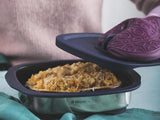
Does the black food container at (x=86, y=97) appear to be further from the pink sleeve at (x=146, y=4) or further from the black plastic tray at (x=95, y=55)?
the pink sleeve at (x=146, y=4)

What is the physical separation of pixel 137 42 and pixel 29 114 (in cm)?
29

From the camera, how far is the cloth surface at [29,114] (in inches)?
20.6

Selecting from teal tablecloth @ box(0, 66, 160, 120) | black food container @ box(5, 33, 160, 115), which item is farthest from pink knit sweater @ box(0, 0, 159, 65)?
black food container @ box(5, 33, 160, 115)

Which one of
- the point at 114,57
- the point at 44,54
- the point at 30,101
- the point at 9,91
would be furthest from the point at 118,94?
the point at 44,54

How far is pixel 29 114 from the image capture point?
0.53 m

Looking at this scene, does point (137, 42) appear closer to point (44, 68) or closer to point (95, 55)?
point (95, 55)

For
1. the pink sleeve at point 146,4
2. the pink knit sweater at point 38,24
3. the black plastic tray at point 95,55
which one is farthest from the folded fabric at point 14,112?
the pink sleeve at point 146,4

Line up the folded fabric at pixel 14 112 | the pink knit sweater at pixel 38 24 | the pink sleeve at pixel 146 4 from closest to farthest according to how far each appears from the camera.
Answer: the folded fabric at pixel 14 112, the pink knit sweater at pixel 38 24, the pink sleeve at pixel 146 4

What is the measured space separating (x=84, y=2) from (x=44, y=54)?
0.82 ft

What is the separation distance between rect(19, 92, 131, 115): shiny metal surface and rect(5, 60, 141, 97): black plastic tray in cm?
1

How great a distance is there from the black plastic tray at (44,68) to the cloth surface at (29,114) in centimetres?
5

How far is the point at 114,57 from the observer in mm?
602

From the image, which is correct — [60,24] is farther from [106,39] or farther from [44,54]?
[106,39]

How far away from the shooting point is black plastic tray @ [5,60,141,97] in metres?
0.53
